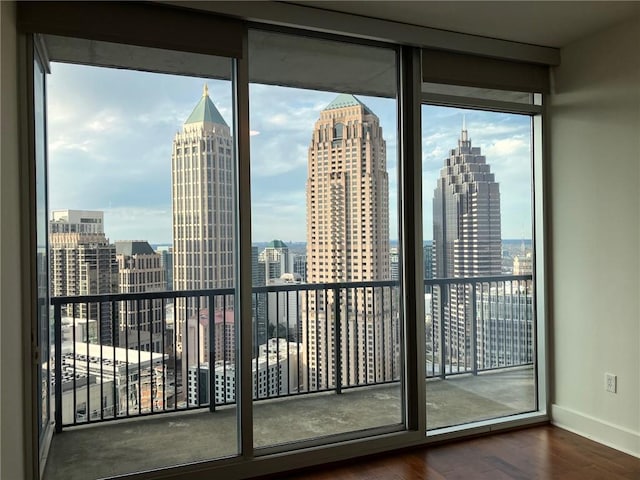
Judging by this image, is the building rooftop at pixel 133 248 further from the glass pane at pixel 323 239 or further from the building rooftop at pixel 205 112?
the building rooftop at pixel 205 112

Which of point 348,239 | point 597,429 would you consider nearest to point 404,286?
point 348,239

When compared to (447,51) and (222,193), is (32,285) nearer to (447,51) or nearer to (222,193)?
(222,193)

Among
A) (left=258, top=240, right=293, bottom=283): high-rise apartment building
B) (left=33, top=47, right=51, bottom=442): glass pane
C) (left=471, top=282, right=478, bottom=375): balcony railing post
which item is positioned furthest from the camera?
(left=471, top=282, right=478, bottom=375): balcony railing post

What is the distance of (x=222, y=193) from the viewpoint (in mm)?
2779

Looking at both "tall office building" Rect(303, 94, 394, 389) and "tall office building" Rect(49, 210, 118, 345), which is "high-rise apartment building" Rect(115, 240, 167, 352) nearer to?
"tall office building" Rect(49, 210, 118, 345)

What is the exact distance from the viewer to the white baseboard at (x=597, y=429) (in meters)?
3.03

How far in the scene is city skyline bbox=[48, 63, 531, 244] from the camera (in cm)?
252

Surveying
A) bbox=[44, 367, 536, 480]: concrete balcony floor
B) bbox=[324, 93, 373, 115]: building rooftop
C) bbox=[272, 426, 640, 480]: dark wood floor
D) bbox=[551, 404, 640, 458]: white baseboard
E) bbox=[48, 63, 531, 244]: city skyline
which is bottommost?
bbox=[272, 426, 640, 480]: dark wood floor

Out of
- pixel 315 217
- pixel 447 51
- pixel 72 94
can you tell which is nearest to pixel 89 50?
pixel 72 94

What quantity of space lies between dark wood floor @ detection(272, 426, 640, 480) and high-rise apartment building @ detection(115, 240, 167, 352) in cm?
111

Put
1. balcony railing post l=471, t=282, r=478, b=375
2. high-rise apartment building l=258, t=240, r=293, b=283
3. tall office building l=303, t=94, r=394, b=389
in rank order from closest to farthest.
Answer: high-rise apartment building l=258, t=240, r=293, b=283 → tall office building l=303, t=94, r=394, b=389 → balcony railing post l=471, t=282, r=478, b=375

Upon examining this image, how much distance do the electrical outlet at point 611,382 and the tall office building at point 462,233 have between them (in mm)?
846

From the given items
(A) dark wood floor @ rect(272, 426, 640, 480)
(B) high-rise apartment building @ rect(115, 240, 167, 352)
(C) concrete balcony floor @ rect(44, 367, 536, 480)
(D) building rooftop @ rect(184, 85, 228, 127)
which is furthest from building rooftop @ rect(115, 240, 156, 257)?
(A) dark wood floor @ rect(272, 426, 640, 480)

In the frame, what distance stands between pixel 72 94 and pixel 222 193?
2.90 ft
